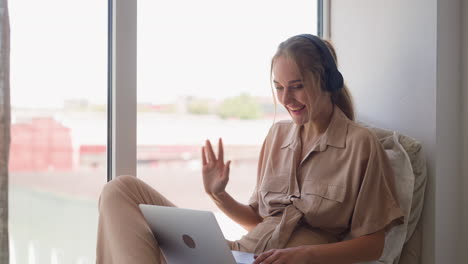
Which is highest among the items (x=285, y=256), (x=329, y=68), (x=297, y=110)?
(x=329, y=68)

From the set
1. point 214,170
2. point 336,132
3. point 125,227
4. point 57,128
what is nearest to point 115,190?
point 125,227

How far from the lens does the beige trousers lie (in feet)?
4.40

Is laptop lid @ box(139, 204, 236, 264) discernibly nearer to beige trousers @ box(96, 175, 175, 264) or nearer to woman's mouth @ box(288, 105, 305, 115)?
beige trousers @ box(96, 175, 175, 264)

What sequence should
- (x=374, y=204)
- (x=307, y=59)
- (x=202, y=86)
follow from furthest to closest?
(x=202, y=86)
(x=307, y=59)
(x=374, y=204)

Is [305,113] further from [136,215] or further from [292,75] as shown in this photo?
[136,215]

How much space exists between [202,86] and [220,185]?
565 mm

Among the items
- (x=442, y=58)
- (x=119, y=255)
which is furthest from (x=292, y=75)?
(x=119, y=255)

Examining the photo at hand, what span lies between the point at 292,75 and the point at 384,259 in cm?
59

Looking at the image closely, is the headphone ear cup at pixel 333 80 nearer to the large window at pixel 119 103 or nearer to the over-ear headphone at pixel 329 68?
the over-ear headphone at pixel 329 68

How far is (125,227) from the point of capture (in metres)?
1.40

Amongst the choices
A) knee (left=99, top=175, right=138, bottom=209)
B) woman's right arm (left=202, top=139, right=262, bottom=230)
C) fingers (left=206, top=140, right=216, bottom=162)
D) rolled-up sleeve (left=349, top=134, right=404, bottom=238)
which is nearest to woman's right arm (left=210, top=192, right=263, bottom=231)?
woman's right arm (left=202, top=139, right=262, bottom=230)

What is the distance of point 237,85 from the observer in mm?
2080

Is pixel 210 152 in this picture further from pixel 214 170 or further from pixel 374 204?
pixel 374 204

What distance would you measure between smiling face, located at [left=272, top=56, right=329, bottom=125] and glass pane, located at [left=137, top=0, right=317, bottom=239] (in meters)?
0.46
